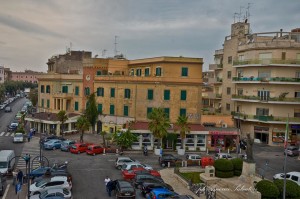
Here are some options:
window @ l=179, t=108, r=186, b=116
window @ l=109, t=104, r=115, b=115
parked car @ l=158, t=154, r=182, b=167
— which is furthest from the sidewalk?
window @ l=109, t=104, r=115, b=115

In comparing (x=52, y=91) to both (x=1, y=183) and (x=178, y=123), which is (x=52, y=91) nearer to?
(x=178, y=123)

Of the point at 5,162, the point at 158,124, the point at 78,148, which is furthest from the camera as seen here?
the point at 158,124

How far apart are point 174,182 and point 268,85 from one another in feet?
107

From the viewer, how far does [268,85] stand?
61.6 metres

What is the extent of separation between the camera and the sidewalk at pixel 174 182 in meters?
33.2

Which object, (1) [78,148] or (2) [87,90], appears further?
(2) [87,90]

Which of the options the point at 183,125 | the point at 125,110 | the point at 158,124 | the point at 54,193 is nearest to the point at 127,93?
the point at 125,110

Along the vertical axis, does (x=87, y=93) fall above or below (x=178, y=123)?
above

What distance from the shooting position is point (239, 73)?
67625 millimetres

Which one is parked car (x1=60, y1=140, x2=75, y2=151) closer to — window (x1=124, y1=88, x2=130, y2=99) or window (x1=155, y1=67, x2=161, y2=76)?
window (x1=124, y1=88, x2=130, y2=99)

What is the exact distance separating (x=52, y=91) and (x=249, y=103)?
124ft

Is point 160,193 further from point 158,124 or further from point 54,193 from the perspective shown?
point 158,124

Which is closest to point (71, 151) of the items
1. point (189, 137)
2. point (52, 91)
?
point (189, 137)

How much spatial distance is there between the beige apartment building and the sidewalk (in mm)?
25569
